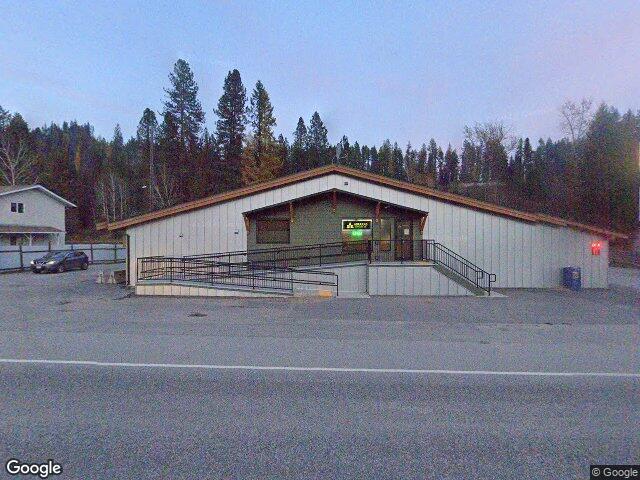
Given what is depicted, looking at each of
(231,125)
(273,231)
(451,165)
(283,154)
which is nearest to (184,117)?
(231,125)

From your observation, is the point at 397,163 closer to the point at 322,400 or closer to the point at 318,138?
the point at 318,138

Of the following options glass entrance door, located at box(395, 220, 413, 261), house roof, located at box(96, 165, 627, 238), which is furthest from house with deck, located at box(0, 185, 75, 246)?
glass entrance door, located at box(395, 220, 413, 261)

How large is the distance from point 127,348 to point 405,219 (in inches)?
595

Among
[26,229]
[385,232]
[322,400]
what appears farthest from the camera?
[26,229]

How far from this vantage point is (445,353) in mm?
8008

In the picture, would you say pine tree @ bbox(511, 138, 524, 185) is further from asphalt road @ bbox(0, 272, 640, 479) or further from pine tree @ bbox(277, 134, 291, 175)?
asphalt road @ bbox(0, 272, 640, 479)

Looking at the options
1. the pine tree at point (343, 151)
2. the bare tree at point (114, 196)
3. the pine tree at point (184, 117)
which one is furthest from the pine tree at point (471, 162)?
the bare tree at point (114, 196)

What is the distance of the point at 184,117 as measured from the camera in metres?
52.9

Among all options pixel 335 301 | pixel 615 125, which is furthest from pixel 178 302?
pixel 615 125

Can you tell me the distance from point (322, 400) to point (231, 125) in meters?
50.6

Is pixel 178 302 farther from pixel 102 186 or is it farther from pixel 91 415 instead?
pixel 102 186

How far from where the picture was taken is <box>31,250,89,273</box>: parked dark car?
94.3 ft

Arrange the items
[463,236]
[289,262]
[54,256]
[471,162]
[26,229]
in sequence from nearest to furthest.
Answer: [463,236] → [289,262] → [54,256] → [26,229] → [471,162]

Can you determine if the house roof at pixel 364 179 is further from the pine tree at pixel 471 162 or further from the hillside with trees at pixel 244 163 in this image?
the pine tree at pixel 471 162
